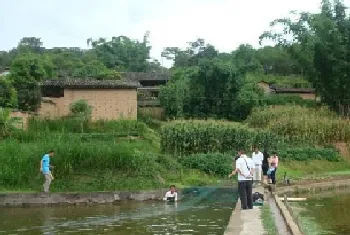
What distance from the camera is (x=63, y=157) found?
89.8 ft

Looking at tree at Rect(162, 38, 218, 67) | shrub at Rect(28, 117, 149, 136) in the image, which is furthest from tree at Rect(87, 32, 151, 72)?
shrub at Rect(28, 117, 149, 136)

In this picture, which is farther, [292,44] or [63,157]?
[292,44]

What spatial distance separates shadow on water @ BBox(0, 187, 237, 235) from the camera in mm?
17422

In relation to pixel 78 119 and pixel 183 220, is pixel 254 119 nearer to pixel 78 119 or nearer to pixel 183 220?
pixel 78 119

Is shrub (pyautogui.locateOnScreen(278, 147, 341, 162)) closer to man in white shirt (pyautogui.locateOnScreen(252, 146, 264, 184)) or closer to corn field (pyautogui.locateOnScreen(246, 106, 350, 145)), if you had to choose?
corn field (pyautogui.locateOnScreen(246, 106, 350, 145))

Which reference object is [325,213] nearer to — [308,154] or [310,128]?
[308,154]

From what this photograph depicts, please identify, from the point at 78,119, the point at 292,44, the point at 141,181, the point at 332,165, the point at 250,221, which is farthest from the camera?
the point at 292,44

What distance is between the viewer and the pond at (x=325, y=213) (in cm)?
1636

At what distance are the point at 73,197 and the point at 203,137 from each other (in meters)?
11.6

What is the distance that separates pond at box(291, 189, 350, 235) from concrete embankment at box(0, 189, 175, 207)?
668 centimetres

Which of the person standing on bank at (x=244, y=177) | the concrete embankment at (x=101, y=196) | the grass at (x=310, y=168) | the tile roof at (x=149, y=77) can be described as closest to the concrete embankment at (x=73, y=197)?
the concrete embankment at (x=101, y=196)

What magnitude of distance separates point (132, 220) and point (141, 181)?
27.6 feet

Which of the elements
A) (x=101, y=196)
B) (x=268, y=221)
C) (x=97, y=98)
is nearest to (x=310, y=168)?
(x=101, y=196)

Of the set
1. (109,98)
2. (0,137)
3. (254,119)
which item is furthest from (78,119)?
(254,119)
